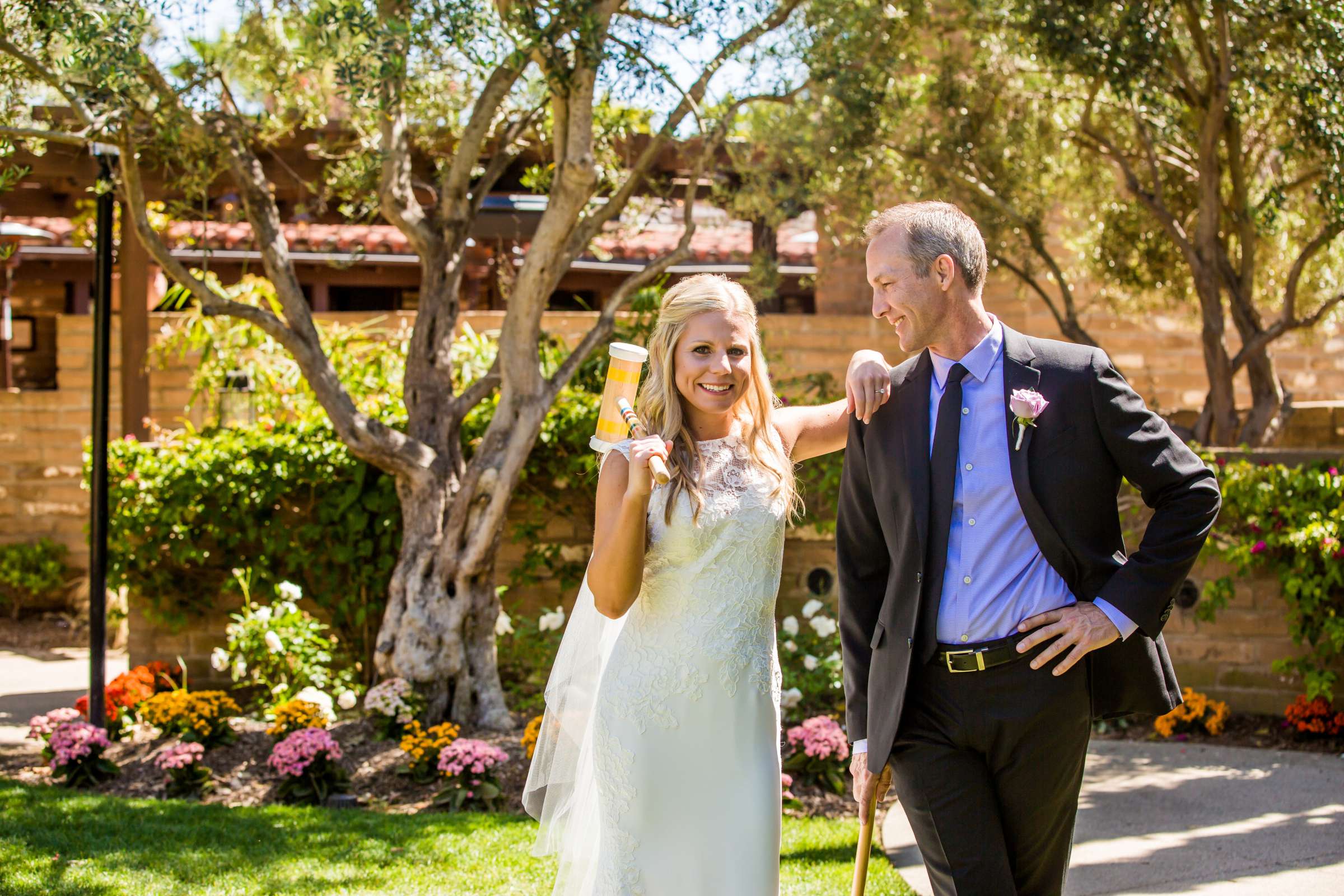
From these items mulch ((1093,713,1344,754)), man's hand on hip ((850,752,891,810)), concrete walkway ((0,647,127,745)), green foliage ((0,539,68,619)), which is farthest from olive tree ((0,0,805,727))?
green foliage ((0,539,68,619))

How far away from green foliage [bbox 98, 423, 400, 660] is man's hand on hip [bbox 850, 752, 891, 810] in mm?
5493

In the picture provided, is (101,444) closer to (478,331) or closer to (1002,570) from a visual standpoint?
(478,331)

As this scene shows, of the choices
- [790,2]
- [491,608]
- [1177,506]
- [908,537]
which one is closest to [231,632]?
[491,608]

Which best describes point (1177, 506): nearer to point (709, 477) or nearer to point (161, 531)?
point (709, 477)

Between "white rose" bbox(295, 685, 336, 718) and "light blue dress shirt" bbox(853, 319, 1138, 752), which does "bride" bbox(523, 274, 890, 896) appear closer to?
"light blue dress shirt" bbox(853, 319, 1138, 752)

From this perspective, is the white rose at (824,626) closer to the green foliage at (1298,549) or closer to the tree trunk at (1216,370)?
the green foliage at (1298,549)

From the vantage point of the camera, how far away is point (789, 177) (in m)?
10.5

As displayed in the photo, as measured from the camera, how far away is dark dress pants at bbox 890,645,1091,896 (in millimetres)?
2734

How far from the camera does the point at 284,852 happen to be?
4.93 metres

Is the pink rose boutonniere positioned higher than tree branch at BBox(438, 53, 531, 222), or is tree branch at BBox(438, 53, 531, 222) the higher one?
tree branch at BBox(438, 53, 531, 222)

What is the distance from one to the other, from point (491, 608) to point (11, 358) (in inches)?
477

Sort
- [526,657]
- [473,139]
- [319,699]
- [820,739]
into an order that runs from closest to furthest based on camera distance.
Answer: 1. [820,739]
2. [319,699]
3. [473,139]
4. [526,657]

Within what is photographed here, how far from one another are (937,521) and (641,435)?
0.72 meters

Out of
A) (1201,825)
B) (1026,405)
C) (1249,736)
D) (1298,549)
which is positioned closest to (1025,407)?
(1026,405)
